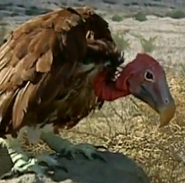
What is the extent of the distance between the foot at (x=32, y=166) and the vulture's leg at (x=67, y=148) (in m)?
0.18

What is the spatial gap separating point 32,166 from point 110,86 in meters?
0.44

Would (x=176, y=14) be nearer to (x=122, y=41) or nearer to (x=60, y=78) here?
(x=122, y=41)

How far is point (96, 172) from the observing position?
3260 millimetres

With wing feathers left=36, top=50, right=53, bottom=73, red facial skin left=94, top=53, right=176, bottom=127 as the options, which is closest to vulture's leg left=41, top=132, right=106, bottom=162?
red facial skin left=94, top=53, right=176, bottom=127

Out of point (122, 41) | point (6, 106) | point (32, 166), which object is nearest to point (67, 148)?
point (32, 166)

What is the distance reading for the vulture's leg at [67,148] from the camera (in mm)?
3361

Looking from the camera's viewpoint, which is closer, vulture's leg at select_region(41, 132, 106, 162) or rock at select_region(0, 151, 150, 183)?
rock at select_region(0, 151, 150, 183)

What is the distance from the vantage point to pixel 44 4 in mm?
9719

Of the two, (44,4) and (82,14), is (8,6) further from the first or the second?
(82,14)

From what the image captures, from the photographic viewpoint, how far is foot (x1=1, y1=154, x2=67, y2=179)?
3.10m

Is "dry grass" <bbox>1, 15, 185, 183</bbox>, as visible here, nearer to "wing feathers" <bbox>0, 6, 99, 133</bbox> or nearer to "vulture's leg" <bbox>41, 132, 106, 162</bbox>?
"vulture's leg" <bbox>41, 132, 106, 162</bbox>

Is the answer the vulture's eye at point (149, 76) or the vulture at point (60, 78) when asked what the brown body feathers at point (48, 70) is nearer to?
the vulture at point (60, 78)

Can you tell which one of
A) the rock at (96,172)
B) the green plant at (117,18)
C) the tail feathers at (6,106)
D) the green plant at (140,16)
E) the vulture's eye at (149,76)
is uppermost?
the vulture's eye at (149,76)

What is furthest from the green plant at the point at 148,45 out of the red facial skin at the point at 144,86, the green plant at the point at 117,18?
the red facial skin at the point at 144,86
